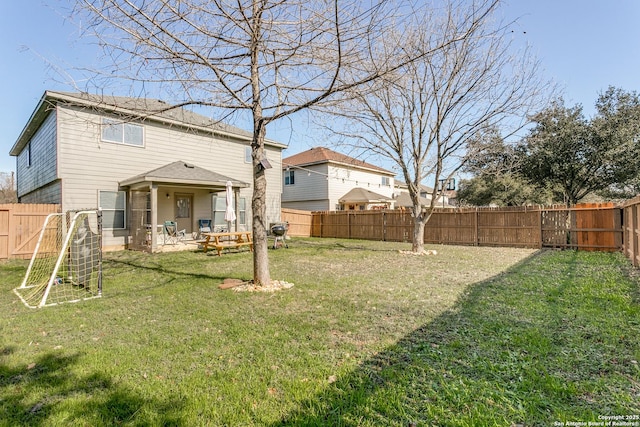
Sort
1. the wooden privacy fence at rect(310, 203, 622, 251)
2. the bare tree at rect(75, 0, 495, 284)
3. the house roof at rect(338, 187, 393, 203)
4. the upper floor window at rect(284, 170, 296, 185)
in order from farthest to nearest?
the upper floor window at rect(284, 170, 296, 185), the house roof at rect(338, 187, 393, 203), the wooden privacy fence at rect(310, 203, 622, 251), the bare tree at rect(75, 0, 495, 284)

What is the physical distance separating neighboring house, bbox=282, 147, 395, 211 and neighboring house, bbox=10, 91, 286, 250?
→ 26.1 feet

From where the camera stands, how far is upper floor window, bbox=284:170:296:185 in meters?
24.7

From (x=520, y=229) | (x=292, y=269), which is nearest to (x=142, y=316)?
(x=292, y=269)

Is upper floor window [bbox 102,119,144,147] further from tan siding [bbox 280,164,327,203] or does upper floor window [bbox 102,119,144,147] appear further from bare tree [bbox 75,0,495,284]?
tan siding [bbox 280,164,327,203]

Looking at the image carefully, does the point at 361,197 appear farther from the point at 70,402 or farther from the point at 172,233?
the point at 70,402

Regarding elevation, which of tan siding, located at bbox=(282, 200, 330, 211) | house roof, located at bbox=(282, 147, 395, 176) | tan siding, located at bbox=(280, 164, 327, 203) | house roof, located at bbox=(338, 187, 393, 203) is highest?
Answer: house roof, located at bbox=(282, 147, 395, 176)

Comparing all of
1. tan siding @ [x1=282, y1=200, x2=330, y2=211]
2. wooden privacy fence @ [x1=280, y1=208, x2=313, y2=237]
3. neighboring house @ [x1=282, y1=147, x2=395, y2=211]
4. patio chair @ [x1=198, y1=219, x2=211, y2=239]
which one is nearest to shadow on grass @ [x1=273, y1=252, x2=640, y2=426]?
patio chair @ [x1=198, y1=219, x2=211, y2=239]

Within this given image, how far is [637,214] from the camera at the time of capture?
23.0 ft

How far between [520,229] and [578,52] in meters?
6.96

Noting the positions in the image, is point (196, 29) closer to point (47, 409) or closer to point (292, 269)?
point (47, 409)

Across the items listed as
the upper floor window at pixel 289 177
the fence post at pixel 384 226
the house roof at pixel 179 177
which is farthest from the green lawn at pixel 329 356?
the upper floor window at pixel 289 177

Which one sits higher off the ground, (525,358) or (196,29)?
(196,29)

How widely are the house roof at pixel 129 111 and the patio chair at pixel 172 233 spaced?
404 centimetres

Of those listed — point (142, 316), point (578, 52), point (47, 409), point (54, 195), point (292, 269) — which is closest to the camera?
point (47, 409)
